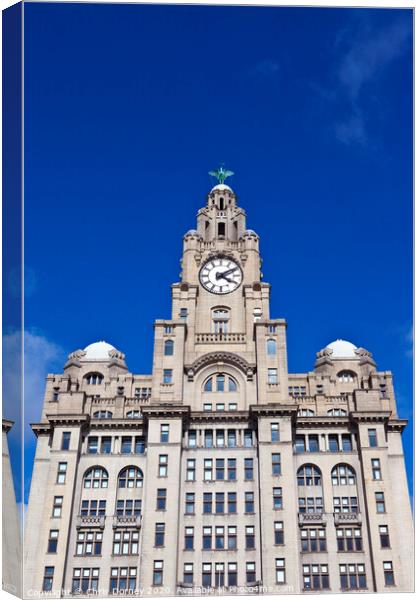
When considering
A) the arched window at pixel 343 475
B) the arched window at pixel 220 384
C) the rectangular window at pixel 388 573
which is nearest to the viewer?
the rectangular window at pixel 388 573

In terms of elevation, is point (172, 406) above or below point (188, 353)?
below

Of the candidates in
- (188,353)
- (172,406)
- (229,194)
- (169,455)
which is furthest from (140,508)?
(229,194)

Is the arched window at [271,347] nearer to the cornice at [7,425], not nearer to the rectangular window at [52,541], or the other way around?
the rectangular window at [52,541]

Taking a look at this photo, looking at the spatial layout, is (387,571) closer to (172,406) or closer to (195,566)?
(195,566)

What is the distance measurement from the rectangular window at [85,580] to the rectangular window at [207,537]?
793 centimetres

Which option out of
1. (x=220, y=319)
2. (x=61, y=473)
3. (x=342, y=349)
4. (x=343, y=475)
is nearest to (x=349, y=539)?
(x=343, y=475)

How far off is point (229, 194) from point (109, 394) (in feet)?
87.6

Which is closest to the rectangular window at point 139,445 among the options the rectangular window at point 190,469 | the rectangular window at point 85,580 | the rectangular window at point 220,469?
the rectangular window at point 190,469

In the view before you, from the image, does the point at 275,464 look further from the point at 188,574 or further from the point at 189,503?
the point at 188,574

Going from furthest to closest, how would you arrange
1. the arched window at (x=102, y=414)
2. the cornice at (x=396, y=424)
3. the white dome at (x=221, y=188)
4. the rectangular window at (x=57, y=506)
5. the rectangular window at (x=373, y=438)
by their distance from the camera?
the white dome at (x=221, y=188), the arched window at (x=102, y=414), the cornice at (x=396, y=424), the rectangular window at (x=373, y=438), the rectangular window at (x=57, y=506)

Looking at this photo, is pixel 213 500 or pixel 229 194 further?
pixel 229 194

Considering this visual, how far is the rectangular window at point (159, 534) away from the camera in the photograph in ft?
158

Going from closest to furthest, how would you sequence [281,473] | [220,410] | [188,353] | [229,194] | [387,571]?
[387,571]
[281,473]
[220,410]
[188,353]
[229,194]

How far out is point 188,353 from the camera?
193 ft
